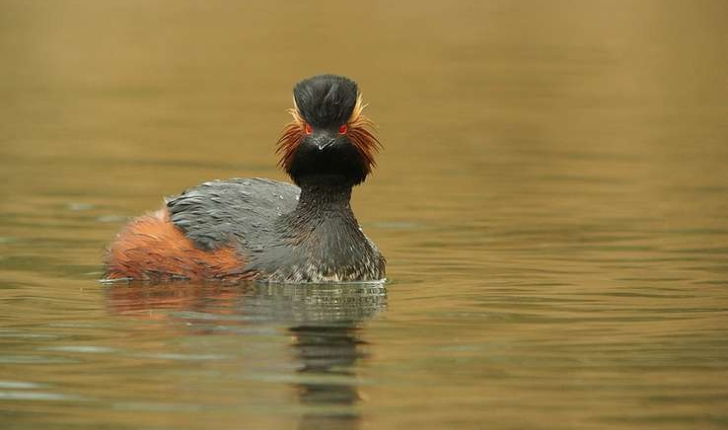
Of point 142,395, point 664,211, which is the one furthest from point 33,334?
point 664,211

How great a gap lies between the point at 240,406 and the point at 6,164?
38.4ft

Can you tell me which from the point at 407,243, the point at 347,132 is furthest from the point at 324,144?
the point at 407,243

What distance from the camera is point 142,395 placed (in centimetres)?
1045

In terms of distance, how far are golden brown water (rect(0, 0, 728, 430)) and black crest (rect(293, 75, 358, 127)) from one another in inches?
52.3

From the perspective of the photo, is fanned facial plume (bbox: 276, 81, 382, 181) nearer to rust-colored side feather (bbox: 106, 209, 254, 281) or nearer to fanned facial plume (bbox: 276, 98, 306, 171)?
fanned facial plume (bbox: 276, 98, 306, 171)

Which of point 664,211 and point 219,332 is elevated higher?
point 664,211

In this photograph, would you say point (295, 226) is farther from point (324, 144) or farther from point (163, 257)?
point (163, 257)

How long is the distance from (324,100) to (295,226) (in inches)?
44.5

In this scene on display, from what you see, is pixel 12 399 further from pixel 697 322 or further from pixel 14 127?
pixel 14 127

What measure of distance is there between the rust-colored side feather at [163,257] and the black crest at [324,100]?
1268mm

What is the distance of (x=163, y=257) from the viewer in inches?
576

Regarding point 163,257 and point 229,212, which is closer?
point 163,257

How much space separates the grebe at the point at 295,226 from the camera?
14.2 metres

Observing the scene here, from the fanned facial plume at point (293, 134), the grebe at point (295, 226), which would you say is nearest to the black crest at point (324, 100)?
the grebe at point (295, 226)
